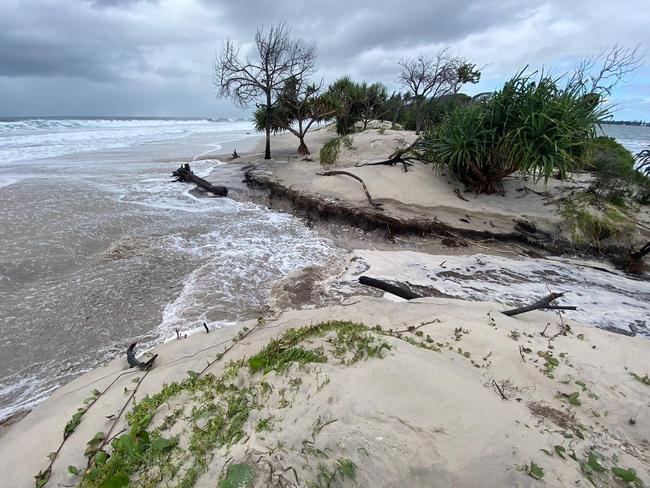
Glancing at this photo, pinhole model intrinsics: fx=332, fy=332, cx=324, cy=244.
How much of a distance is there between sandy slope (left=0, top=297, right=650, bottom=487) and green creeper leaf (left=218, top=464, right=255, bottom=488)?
3 cm

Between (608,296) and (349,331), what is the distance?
405 centimetres

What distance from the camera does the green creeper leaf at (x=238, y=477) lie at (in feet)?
4.49

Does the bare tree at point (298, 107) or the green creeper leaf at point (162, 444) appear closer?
the green creeper leaf at point (162, 444)

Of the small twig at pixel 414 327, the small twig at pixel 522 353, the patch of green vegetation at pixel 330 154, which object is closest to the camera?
the small twig at pixel 522 353

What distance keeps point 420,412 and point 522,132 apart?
6675 millimetres

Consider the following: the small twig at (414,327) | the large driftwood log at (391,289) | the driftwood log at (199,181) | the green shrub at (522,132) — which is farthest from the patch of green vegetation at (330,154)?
the small twig at (414,327)

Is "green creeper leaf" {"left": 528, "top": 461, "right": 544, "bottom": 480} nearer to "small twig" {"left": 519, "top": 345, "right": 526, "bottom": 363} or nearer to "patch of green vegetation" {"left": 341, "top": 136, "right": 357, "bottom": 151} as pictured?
"small twig" {"left": 519, "top": 345, "right": 526, "bottom": 363}

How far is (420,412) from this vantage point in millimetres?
1799

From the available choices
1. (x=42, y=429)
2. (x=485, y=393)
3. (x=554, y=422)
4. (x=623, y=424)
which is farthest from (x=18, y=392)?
(x=623, y=424)

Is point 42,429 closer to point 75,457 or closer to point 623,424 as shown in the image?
point 75,457

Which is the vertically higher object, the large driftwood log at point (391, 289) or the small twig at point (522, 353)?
the small twig at point (522, 353)

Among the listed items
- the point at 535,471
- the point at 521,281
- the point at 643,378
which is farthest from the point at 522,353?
the point at 521,281

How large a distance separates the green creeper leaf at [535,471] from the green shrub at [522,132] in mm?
6222

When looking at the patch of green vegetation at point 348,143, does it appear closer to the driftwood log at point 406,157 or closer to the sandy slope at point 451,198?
the sandy slope at point 451,198
